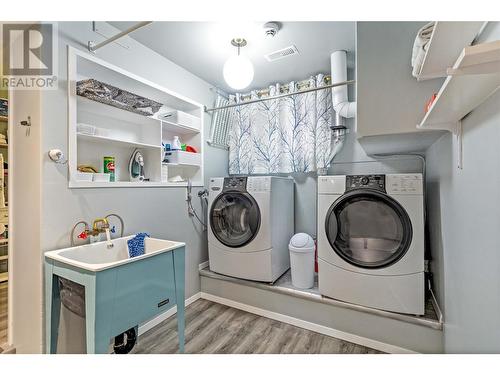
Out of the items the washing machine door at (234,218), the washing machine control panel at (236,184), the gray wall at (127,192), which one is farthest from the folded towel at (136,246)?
the washing machine control panel at (236,184)

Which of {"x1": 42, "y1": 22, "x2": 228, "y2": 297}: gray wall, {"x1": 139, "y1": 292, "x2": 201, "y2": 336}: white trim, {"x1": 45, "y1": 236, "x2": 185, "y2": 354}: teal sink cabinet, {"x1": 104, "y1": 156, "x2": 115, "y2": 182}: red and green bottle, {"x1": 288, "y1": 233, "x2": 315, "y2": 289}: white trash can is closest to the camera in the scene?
{"x1": 45, "y1": 236, "x2": 185, "y2": 354}: teal sink cabinet

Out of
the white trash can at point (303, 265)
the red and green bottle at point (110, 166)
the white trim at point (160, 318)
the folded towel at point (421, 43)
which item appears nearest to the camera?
the folded towel at point (421, 43)

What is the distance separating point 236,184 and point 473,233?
70.3 inches

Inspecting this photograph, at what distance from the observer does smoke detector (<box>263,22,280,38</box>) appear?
186cm

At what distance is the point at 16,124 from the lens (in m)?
1.71

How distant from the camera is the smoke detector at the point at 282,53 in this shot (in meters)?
2.24

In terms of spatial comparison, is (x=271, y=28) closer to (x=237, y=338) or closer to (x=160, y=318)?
(x=237, y=338)

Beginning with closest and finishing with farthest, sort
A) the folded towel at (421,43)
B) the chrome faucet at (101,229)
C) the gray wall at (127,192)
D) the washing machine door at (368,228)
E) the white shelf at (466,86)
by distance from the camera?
the white shelf at (466,86), the folded towel at (421,43), the gray wall at (127,192), the chrome faucet at (101,229), the washing machine door at (368,228)

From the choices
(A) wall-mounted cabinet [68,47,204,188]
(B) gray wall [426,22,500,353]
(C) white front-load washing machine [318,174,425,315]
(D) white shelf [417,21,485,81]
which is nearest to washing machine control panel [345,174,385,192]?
(C) white front-load washing machine [318,174,425,315]

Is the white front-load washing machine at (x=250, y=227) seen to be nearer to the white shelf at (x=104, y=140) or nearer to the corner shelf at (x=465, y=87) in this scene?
the white shelf at (x=104, y=140)

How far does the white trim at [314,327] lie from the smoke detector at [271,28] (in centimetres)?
241

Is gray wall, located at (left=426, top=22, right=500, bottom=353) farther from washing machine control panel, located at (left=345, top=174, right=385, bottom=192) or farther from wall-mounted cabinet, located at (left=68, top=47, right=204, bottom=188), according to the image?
wall-mounted cabinet, located at (left=68, top=47, right=204, bottom=188)

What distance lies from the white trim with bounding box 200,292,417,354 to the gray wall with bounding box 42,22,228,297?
0.38m
